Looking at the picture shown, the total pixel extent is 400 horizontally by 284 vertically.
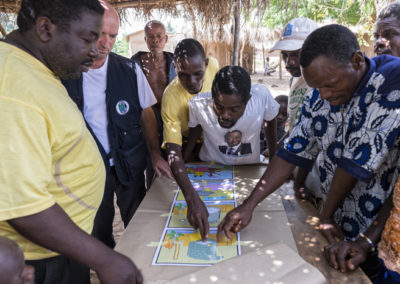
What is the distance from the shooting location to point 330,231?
1.14m

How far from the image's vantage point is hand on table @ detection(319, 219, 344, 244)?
113 cm

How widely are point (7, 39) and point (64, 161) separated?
0.42 m

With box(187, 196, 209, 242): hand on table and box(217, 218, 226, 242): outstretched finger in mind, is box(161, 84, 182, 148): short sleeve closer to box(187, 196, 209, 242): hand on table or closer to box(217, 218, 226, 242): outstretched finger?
box(187, 196, 209, 242): hand on table

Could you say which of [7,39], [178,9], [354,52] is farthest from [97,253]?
[178,9]

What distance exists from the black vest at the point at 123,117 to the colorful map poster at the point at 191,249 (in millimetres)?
688

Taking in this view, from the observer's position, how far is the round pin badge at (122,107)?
1.65 meters

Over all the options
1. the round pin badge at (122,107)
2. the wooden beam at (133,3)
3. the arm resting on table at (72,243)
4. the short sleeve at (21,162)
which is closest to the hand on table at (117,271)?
the arm resting on table at (72,243)

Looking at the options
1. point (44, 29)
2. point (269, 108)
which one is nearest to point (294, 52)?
point (269, 108)

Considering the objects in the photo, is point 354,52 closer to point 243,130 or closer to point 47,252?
point 243,130

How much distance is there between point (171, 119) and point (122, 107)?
30 cm

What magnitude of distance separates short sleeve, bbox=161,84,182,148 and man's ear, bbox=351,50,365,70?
37.6 inches

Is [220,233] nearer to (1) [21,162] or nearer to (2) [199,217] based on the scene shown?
(2) [199,217]

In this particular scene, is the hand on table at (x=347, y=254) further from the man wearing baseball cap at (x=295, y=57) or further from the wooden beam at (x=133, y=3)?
the wooden beam at (x=133, y=3)

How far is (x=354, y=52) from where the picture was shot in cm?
106
